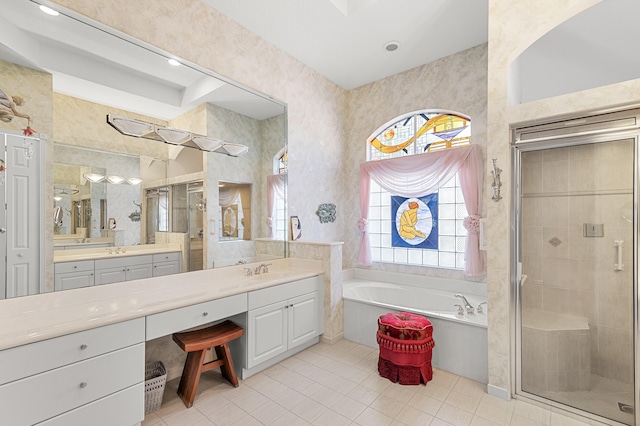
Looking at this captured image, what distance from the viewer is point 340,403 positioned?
2129 millimetres

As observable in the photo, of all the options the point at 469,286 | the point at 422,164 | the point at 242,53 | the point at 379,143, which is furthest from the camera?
the point at 379,143

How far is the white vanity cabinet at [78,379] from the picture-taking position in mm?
1366

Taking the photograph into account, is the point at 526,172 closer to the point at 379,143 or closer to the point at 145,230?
the point at 379,143

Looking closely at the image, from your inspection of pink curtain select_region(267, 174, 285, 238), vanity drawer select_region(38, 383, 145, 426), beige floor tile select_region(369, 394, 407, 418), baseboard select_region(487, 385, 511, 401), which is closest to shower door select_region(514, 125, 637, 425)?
baseboard select_region(487, 385, 511, 401)

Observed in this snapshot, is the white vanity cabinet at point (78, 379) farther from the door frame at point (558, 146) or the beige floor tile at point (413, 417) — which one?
the door frame at point (558, 146)

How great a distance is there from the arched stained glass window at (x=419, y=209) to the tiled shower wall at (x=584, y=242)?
55.3 inches

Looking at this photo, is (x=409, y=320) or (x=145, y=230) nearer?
(x=145, y=230)

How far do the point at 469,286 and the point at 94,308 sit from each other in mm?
Result: 3547

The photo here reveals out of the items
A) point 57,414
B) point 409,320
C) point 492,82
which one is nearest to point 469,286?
point 409,320

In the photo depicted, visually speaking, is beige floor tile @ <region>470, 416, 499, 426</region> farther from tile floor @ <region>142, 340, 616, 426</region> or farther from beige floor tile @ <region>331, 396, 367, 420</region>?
beige floor tile @ <region>331, 396, 367, 420</region>

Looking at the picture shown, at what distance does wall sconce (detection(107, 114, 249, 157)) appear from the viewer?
7.16 ft

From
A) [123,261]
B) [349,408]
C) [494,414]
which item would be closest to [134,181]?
[123,261]

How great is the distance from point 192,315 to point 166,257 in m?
0.61

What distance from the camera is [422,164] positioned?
3.73 metres
